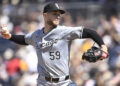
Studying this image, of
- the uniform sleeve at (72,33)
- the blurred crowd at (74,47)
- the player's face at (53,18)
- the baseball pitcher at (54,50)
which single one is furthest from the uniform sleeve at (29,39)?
the blurred crowd at (74,47)

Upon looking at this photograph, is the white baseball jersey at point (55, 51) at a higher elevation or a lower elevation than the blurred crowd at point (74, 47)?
higher

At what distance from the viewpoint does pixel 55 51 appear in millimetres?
5996

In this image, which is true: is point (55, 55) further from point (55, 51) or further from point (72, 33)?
point (72, 33)

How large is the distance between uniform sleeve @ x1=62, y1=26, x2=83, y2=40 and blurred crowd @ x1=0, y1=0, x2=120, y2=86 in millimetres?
4436

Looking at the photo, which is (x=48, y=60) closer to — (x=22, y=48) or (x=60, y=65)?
(x=60, y=65)

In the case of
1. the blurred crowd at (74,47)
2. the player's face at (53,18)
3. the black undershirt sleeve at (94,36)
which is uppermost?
the player's face at (53,18)

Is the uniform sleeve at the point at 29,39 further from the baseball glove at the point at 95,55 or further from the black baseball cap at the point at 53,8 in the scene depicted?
the baseball glove at the point at 95,55

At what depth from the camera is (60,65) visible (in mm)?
5992

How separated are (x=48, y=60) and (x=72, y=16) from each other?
5860 mm

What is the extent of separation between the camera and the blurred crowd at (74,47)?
1058cm

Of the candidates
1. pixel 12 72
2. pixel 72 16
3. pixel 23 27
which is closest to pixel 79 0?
pixel 72 16

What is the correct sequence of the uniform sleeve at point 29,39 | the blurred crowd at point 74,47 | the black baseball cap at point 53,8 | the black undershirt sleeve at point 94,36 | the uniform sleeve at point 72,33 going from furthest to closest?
1. the blurred crowd at point 74,47
2. the uniform sleeve at point 29,39
3. the black baseball cap at point 53,8
4. the uniform sleeve at point 72,33
5. the black undershirt sleeve at point 94,36

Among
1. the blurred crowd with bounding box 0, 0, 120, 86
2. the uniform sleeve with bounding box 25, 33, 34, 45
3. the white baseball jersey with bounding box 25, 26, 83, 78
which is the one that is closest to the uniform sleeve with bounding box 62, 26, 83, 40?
the white baseball jersey with bounding box 25, 26, 83, 78

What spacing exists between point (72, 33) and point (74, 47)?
541 centimetres
